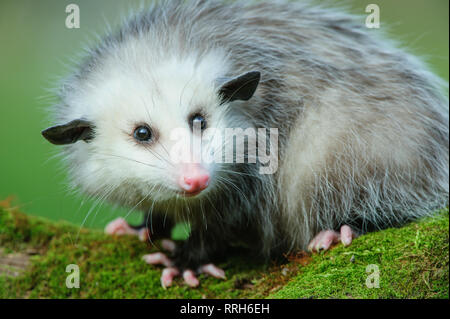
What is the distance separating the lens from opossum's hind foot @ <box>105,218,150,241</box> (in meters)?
2.42

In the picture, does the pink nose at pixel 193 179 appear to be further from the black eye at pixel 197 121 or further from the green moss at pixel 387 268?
the green moss at pixel 387 268

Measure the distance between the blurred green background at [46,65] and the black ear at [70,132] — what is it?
31 centimetres

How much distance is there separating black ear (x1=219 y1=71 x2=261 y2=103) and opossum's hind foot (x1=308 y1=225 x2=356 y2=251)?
26.2 inches

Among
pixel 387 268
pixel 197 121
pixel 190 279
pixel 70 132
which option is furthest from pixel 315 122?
pixel 70 132

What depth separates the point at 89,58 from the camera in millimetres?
2102

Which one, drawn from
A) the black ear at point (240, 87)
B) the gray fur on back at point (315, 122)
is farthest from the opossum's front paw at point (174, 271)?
the black ear at point (240, 87)

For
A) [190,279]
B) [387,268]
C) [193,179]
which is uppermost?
[193,179]

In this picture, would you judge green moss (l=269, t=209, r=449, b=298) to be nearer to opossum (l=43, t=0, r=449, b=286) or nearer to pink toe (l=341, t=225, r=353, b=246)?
pink toe (l=341, t=225, r=353, b=246)

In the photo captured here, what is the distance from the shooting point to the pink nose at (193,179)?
5.07 ft

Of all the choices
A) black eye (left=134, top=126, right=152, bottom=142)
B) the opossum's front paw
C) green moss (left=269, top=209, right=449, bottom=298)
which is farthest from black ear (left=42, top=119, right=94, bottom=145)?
green moss (left=269, top=209, right=449, bottom=298)

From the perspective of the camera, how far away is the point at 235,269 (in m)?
2.12

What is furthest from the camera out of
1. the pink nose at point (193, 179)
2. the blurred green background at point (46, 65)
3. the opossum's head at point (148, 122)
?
the blurred green background at point (46, 65)

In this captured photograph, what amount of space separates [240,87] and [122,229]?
113 centimetres

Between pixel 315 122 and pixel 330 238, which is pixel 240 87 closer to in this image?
pixel 315 122
